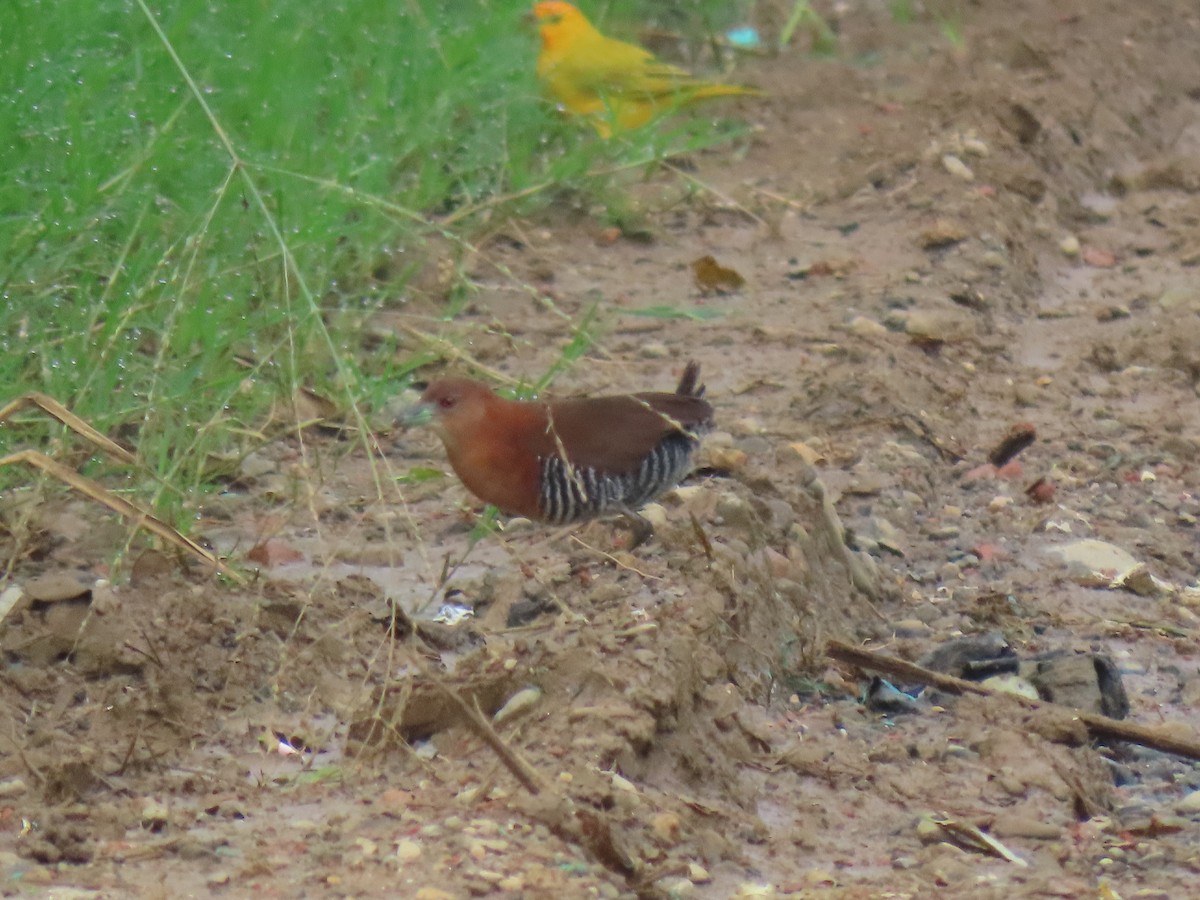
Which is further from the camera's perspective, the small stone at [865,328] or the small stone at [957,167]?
the small stone at [957,167]

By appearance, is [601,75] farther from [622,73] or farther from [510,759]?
[510,759]

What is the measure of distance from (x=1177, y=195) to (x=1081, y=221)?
1.66 ft

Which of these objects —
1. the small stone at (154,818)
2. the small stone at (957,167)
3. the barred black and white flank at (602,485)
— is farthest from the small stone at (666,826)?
the small stone at (957,167)

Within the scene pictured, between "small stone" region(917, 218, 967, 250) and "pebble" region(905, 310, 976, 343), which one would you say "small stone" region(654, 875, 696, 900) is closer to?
"pebble" region(905, 310, 976, 343)

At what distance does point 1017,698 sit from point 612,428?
3.51 feet

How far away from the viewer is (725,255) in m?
6.42

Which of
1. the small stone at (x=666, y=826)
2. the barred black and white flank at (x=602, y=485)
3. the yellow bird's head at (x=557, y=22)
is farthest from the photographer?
the yellow bird's head at (x=557, y=22)

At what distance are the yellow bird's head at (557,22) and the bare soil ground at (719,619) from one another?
1.12 m

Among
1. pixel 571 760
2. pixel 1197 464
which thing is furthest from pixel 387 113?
pixel 571 760

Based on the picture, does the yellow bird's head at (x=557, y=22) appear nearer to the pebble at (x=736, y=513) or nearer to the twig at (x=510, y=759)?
the pebble at (x=736, y=513)

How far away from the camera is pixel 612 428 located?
156 inches

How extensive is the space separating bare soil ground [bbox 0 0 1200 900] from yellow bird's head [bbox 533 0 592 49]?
1.12 metres

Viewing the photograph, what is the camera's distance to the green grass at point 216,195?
3936 mm

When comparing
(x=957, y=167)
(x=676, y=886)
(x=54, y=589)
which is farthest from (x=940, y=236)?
(x=676, y=886)
